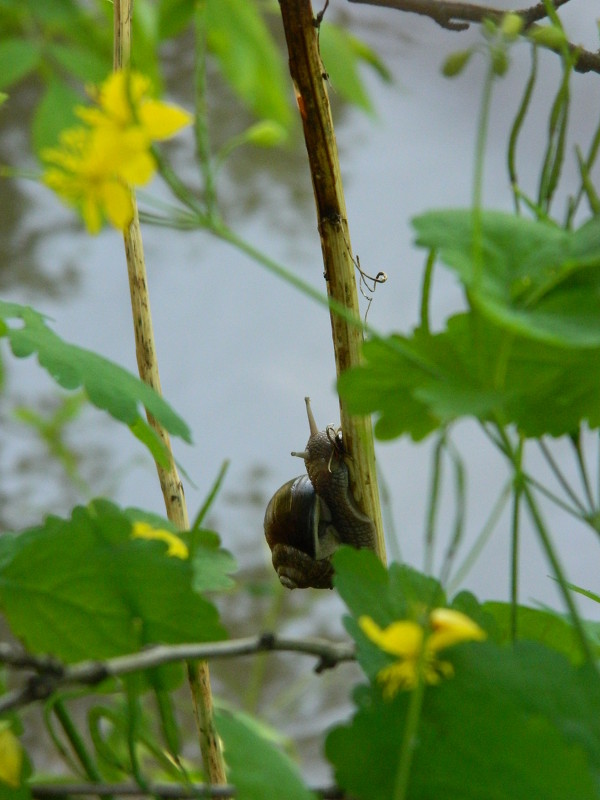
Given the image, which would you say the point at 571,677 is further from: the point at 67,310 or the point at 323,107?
the point at 67,310

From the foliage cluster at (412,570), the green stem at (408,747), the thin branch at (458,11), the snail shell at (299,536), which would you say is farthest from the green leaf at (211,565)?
the snail shell at (299,536)

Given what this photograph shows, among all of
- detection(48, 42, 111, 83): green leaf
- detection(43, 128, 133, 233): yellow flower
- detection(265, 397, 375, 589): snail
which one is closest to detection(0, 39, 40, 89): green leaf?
detection(48, 42, 111, 83): green leaf

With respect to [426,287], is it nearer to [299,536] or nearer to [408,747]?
[408,747]

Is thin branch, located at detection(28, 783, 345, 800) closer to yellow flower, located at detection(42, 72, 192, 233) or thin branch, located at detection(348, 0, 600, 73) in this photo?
yellow flower, located at detection(42, 72, 192, 233)

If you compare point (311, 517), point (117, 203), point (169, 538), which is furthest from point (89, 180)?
point (311, 517)

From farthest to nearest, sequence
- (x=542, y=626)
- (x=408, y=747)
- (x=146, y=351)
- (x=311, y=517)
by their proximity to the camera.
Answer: (x=311, y=517), (x=146, y=351), (x=542, y=626), (x=408, y=747)

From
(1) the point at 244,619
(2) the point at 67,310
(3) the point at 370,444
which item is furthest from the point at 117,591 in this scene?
(2) the point at 67,310
